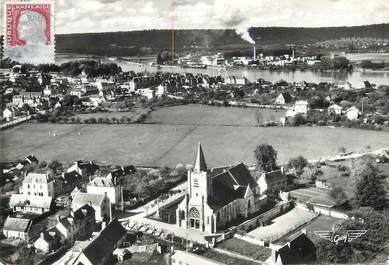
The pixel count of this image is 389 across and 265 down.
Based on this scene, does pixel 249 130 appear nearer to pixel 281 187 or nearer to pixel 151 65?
pixel 281 187

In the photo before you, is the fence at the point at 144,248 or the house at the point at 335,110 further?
the house at the point at 335,110

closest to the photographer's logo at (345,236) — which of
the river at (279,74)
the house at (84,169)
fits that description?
the house at (84,169)

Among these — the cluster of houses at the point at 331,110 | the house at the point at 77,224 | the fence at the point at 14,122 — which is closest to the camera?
the house at the point at 77,224

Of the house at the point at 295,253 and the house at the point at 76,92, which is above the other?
the house at the point at 76,92

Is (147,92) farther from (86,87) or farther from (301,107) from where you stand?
(301,107)

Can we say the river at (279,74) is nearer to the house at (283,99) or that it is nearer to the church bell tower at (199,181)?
the house at (283,99)

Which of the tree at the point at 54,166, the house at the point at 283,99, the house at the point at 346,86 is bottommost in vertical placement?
the tree at the point at 54,166

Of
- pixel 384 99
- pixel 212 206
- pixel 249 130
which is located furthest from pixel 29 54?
pixel 384 99
